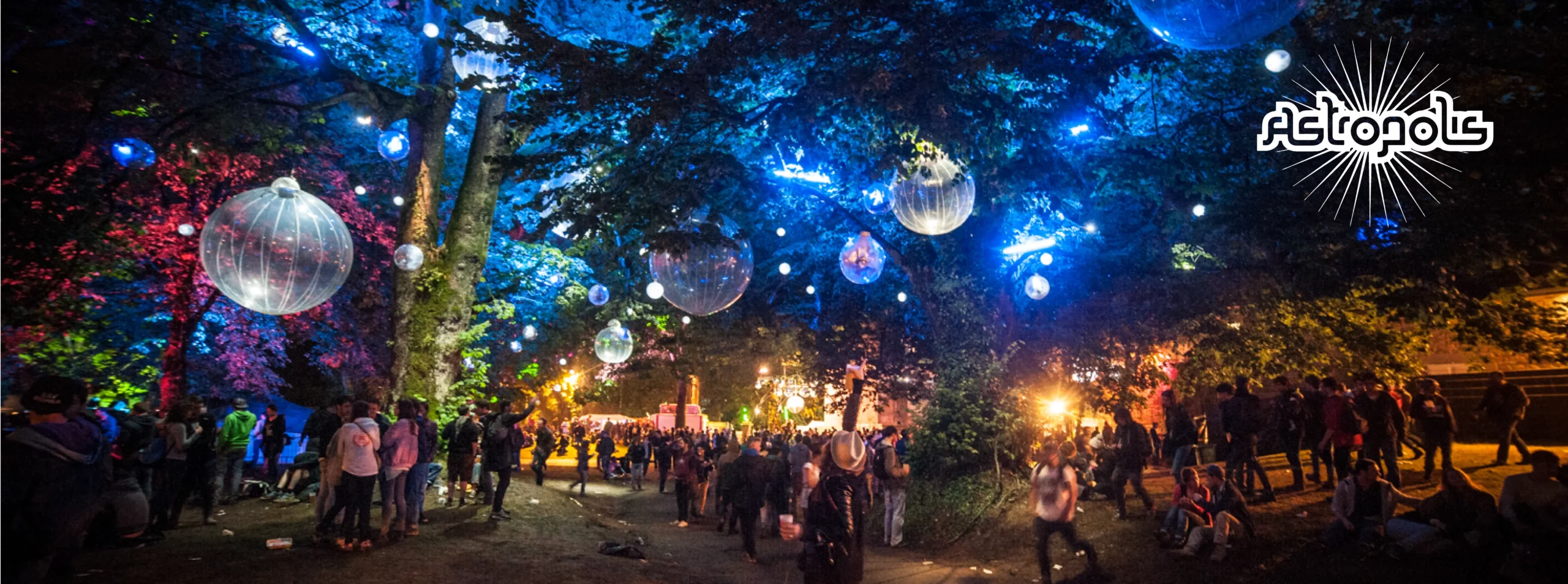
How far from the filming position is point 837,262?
18.2m

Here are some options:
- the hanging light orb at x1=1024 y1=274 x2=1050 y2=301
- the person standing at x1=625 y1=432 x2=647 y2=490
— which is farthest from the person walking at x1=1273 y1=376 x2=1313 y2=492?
the person standing at x1=625 y1=432 x2=647 y2=490

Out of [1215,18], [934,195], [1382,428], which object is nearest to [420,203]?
[934,195]

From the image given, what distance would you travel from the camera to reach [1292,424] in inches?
449

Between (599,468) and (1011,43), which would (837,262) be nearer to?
(1011,43)

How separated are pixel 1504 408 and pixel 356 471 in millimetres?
15949

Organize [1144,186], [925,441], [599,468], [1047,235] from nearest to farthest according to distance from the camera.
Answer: [1144,186] < [925,441] < [1047,235] < [599,468]

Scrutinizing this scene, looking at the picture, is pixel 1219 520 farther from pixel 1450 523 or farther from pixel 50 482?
pixel 50 482

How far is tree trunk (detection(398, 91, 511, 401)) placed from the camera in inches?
513

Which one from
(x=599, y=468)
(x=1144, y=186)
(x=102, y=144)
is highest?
(x=1144, y=186)

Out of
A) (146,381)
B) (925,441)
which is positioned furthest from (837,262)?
(146,381)

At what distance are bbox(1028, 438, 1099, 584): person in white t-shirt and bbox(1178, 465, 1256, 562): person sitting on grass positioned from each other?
1.63 m

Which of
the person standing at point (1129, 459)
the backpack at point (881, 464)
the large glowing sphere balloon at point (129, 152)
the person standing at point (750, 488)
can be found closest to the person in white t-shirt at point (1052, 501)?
the person standing at point (1129, 459)

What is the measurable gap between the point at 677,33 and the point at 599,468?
22.5m

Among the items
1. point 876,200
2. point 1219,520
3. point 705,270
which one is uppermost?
point 876,200
